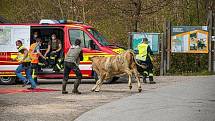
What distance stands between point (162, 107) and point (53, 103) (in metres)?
2.86

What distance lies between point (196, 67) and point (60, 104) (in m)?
12.8

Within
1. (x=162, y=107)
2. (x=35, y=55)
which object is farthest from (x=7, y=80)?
(x=162, y=107)

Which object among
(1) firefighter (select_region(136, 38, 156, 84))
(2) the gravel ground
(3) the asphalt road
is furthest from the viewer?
(1) firefighter (select_region(136, 38, 156, 84))

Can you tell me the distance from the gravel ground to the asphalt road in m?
0.51

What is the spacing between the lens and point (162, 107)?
41.5 ft

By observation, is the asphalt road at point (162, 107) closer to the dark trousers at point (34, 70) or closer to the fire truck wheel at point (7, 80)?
the dark trousers at point (34, 70)

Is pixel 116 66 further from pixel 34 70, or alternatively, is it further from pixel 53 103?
pixel 34 70

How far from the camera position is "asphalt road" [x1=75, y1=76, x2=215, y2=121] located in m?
11.1

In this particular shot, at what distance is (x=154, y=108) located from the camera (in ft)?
41.0

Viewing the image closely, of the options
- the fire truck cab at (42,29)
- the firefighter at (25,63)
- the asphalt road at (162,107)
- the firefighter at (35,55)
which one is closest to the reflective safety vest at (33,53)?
the firefighter at (35,55)

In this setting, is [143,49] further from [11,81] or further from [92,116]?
[92,116]

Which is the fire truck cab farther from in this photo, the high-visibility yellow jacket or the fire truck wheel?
the high-visibility yellow jacket

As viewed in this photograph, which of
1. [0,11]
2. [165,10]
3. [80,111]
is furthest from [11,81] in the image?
[0,11]

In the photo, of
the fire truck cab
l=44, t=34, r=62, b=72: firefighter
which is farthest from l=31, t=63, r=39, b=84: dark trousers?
l=44, t=34, r=62, b=72: firefighter
